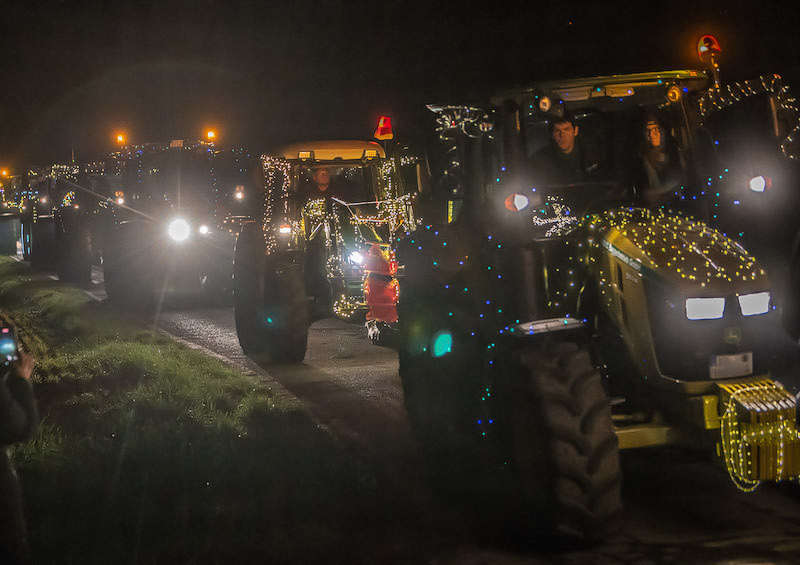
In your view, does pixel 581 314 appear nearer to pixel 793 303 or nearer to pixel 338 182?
pixel 793 303

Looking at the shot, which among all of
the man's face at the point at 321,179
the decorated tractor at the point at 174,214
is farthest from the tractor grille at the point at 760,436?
the decorated tractor at the point at 174,214

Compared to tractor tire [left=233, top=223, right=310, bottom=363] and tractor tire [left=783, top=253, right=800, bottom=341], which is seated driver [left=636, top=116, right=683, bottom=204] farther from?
tractor tire [left=233, top=223, right=310, bottom=363]

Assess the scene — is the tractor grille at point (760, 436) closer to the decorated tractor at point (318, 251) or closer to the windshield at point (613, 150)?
the windshield at point (613, 150)

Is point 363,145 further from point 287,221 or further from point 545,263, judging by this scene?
point 545,263

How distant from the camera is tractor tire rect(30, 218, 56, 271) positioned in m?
25.6

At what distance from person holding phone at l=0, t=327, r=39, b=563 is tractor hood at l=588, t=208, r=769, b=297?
3181mm

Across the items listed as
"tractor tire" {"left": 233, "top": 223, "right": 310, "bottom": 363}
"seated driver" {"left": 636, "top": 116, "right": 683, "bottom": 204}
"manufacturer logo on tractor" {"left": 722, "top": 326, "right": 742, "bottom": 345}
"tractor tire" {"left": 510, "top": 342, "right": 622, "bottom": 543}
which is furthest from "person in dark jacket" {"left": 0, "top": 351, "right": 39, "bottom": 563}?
"tractor tire" {"left": 233, "top": 223, "right": 310, "bottom": 363}

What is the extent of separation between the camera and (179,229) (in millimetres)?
16531

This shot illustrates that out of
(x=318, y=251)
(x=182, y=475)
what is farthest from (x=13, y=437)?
(x=318, y=251)

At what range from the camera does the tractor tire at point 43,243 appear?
25594 mm

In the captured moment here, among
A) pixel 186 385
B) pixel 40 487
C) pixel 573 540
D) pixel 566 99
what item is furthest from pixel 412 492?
pixel 186 385

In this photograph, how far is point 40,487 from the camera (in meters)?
6.02

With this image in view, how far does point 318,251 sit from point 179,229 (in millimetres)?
5254

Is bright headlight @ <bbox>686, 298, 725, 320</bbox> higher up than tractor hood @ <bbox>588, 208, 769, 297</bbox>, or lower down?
lower down
